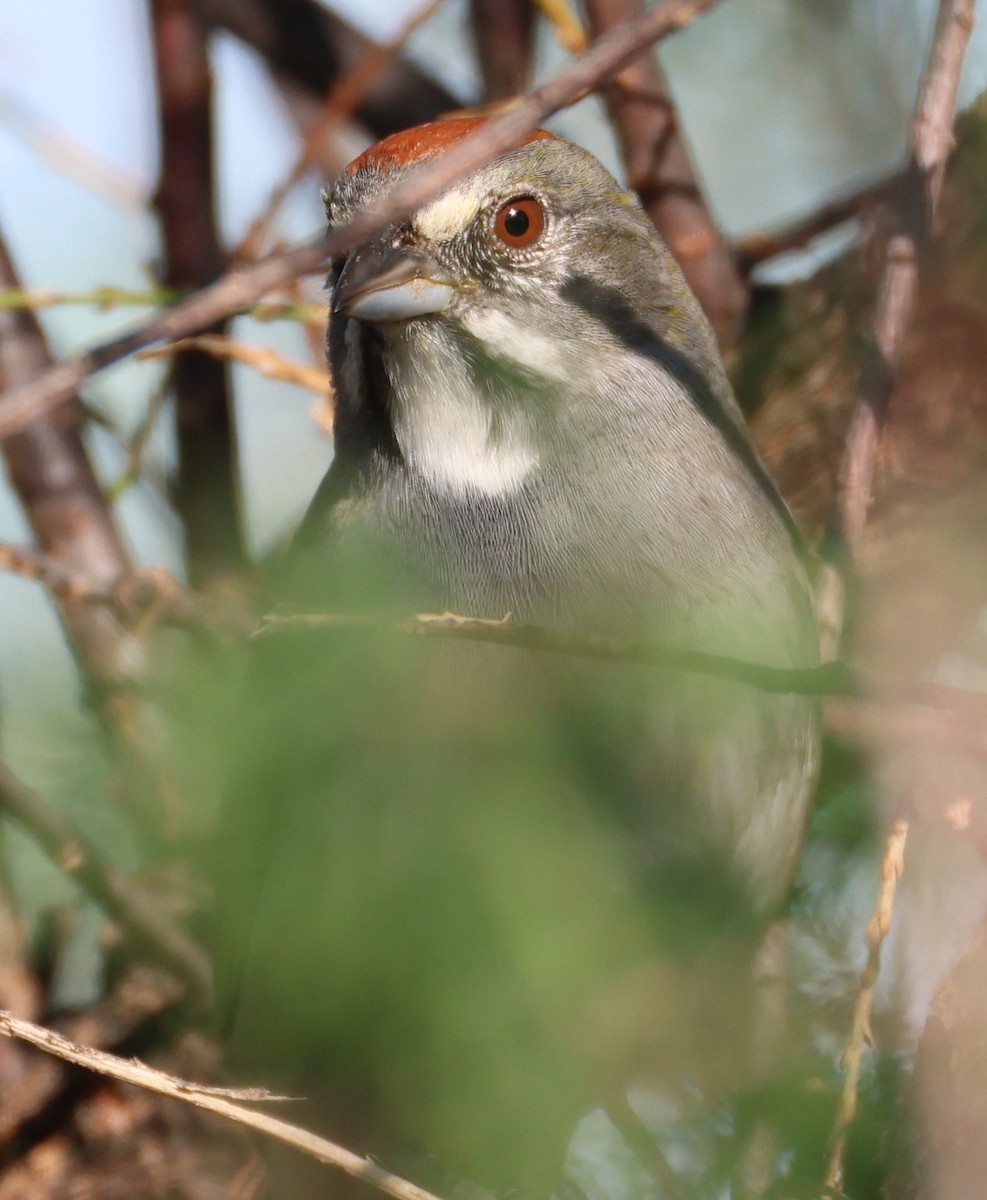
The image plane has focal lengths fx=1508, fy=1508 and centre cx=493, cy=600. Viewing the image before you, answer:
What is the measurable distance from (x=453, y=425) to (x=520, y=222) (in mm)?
489

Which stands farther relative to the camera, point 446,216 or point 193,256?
point 193,256

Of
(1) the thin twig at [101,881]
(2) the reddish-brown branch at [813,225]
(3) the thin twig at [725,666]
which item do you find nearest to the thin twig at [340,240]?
(3) the thin twig at [725,666]

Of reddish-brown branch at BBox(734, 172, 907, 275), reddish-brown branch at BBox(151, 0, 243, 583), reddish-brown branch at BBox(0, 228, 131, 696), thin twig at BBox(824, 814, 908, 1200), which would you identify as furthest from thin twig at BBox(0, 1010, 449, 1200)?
reddish-brown branch at BBox(734, 172, 907, 275)

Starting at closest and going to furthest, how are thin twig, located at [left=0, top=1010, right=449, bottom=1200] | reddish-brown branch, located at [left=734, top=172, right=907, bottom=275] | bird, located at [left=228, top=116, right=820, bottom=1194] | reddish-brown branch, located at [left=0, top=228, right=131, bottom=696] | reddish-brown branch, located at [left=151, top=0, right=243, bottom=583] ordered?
thin twig, located at [left=0, top=1010, right=449, bottom=1200], bird, located at [left=228, top=116, right=820, bottom=1194], reddish-brown branch, located at [left=734, top=172, right=907, bottom=275], reddish-brown branch, located at [left=0, top=228, right=131, bottom=696], reddish-brown branch, located at [left=151, top=0, right=243, bottom=583]

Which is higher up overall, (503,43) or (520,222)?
(503,43)

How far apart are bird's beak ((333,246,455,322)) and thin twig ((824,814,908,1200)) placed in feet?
4.90

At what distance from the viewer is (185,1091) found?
7.41 ft

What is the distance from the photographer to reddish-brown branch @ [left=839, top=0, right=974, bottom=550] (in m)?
3.02

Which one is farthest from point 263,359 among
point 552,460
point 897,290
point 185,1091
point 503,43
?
point 185,1091

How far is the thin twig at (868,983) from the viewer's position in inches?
94.1

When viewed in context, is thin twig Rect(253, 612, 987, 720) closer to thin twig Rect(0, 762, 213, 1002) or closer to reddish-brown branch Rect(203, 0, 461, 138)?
thin twig Rect(0, 762, 213, 1002)

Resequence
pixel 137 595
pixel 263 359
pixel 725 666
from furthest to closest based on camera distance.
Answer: pixel 263 359
pixel 137 595
pixel 725 666

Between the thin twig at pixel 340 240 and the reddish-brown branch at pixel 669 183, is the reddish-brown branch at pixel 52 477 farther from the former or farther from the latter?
the thin twig at pixel 340 240

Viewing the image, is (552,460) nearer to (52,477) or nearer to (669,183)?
(669,183)
